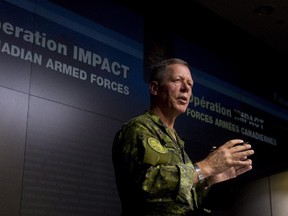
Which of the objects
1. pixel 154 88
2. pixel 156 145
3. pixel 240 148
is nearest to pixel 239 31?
pixel 154 88

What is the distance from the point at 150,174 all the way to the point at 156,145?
0.44 ft

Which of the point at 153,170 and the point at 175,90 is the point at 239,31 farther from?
the point at 153,170

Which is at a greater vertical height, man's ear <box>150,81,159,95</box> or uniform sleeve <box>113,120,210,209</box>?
man's ear <box>150,81,159,95</box>

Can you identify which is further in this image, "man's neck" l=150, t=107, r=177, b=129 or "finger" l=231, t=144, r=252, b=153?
"man's neck" l=150, t=107, r=177, b=129

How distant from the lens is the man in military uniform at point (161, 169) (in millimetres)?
1558

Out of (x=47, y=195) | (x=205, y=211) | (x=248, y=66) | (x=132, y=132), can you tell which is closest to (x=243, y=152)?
(x=205, y=211)

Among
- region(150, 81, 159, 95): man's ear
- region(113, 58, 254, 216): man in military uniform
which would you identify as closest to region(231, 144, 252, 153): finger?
region(113, 58, 254, 216): man in military uniform

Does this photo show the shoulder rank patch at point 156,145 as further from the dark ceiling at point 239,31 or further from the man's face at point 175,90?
the dark ceiling at point 239,31

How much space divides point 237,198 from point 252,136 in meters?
0.65

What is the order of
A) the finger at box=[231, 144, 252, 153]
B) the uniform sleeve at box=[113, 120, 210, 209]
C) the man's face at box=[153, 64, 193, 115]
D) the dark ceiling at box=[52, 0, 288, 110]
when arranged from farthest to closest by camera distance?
the dark ceiling at box=[52, 0, 288, 110] < the man's face at box=[153, 64, 193, 115] < the finger at box=[231, 144, 252, 153] < the uniform sleeve at box=[113, 120, 210, 209]

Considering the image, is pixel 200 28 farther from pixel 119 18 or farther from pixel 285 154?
pixel 285 154

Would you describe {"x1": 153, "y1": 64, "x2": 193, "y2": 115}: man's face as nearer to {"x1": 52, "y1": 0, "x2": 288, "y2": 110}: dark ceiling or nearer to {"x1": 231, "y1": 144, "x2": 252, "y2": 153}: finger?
{"x1": 231, "y1": 144, "x2": 252, "y2": 153}: finger

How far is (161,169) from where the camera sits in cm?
157

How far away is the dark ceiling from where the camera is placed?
Answer: 4.34 m
